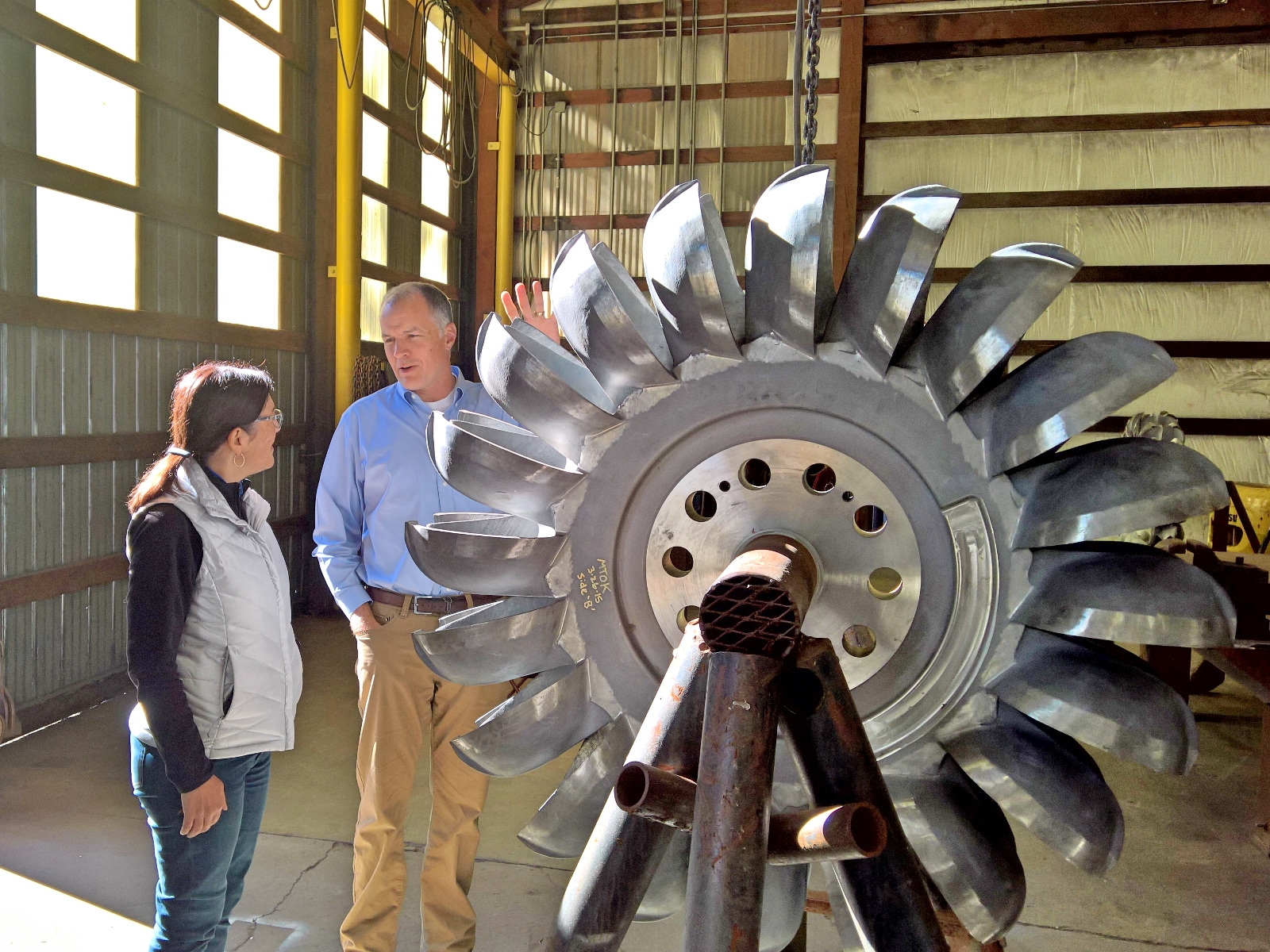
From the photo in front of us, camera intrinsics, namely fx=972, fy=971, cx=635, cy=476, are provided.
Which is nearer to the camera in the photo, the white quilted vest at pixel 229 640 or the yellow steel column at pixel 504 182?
the white quilted vest at pixel 229 640

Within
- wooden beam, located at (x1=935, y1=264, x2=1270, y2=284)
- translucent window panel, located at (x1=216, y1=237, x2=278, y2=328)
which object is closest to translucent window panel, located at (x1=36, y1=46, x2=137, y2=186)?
translucent window panel, located at (x1=216, y1=237, x2=278, y2=328)

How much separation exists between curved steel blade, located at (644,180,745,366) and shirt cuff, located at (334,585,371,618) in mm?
1465

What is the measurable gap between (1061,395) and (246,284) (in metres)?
4.84

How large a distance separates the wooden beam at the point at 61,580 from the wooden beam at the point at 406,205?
107 inches

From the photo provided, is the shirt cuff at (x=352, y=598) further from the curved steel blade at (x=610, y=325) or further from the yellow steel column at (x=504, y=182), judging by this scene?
the yellow steel column at (x=504, y=182)

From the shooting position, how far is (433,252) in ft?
22.4

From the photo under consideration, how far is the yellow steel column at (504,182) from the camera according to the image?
7.14 meters

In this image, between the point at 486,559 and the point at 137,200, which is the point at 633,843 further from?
the point at 137,200

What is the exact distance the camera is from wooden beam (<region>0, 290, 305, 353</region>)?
346 cm

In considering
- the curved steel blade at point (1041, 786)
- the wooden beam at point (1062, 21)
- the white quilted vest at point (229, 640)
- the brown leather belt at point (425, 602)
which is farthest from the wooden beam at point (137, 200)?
the wooden beam at point (1062, 21)

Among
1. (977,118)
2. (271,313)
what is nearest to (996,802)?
(271,313)

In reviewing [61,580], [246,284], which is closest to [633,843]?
[61,580]

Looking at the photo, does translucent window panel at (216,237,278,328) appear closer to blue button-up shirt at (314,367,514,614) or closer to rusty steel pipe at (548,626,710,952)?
blue button-up shirt at (314,367,514,614)

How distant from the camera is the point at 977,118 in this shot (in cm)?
670
